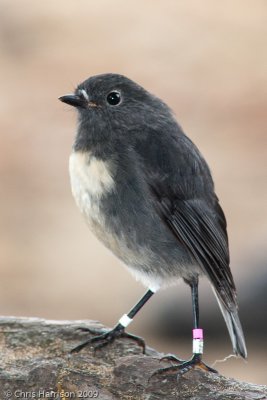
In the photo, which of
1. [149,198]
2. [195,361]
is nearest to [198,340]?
[195,361]

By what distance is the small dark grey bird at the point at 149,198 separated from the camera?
566 centimetres

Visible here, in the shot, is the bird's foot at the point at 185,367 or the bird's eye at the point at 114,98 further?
the bird's eye at the point at 114,98

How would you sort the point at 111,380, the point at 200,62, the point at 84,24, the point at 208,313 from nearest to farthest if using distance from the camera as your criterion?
the point at 111,380 < the point at 208,313 < the point at 200,62 < the point at 84,24

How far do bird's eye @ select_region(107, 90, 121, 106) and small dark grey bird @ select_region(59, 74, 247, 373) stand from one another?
0.11 ft

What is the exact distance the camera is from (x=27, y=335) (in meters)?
6.10

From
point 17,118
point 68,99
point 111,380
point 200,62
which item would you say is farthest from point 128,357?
point 200,62

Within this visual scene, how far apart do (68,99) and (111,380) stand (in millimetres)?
1480

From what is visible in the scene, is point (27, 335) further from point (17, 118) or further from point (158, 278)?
point (17, 118)

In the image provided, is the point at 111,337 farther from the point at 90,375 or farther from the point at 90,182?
the point at 90,182

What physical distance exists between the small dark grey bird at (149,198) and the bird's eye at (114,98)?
0.03m

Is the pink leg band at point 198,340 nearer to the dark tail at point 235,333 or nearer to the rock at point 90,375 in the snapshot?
the rock at point 90,375

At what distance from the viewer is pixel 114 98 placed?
19.7 feet

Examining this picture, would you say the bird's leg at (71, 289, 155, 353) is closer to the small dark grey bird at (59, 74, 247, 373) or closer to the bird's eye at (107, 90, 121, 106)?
the small dark grey bird at (59, 74, 247, 373)

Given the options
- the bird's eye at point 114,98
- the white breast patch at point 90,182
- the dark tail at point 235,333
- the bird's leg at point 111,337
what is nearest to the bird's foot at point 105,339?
the bird's leg at point 111,337
